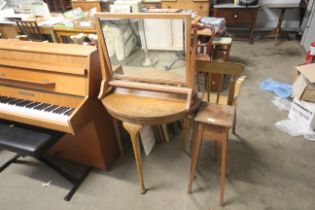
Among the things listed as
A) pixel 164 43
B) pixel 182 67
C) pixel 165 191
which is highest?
pixel 164 43

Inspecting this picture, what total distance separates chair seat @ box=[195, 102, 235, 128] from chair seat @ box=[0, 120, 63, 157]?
3.19ft

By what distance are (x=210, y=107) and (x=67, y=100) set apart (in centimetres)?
97

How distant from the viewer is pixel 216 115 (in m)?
→ 1.30

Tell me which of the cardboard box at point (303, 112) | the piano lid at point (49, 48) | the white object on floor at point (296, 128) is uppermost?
the piano lid at point (49, 48)

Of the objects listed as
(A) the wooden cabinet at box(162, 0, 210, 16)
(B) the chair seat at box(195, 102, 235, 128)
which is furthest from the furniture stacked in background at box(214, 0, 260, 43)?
(B) the chair seat at box(195, 102, 235, 128)

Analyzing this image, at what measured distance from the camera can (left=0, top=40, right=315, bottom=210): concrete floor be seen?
1.51m

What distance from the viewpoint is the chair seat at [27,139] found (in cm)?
134

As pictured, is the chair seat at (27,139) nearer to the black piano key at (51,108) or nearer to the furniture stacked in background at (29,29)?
the black piano key at (51,108)

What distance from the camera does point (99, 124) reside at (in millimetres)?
1583

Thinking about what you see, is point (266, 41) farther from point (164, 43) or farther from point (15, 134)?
point (15, 134)

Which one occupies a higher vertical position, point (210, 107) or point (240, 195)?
point (210, 107)

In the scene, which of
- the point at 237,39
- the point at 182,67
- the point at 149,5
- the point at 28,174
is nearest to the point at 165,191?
the point at 182,67

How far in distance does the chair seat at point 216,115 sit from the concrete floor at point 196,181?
630 mm

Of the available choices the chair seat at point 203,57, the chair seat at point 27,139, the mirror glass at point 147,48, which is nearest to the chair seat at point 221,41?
the chair seat at point 203,57
